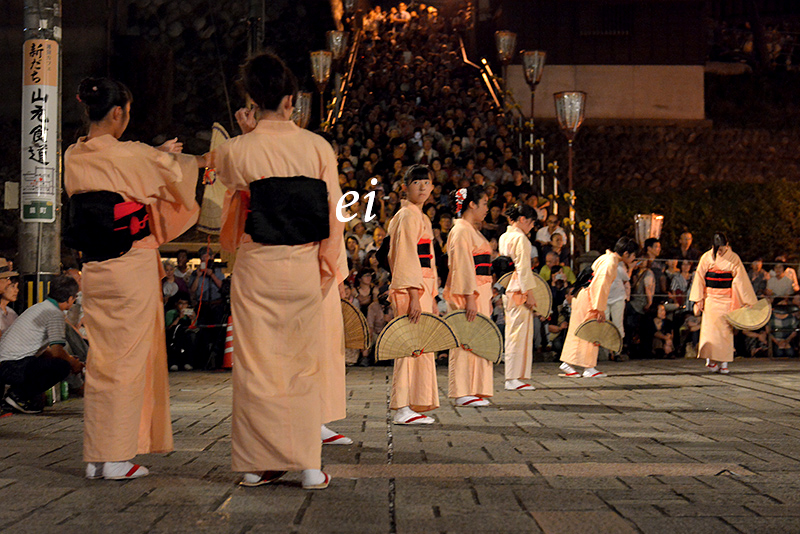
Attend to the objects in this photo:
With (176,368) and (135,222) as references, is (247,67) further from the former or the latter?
(176,368)

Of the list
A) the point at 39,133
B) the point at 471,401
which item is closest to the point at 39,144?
the point at 39,133

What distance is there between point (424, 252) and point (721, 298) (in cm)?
565

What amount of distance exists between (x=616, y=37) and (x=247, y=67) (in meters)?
18.0

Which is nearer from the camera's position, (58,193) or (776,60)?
(58,193)

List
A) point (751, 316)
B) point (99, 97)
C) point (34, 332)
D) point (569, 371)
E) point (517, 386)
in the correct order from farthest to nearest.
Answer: point (751, 316) < point (569, 371) < point (517, 386) < point (34, 332) < point (99, 97)

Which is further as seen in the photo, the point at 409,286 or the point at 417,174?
the point at 417,174

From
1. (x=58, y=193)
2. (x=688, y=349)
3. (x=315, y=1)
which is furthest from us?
(x=315, y=1)

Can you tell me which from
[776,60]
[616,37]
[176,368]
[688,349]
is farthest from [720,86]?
[176,368]

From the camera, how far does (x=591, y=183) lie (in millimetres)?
19844

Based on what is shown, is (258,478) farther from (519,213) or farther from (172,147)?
(519,213)

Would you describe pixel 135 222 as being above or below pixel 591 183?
below

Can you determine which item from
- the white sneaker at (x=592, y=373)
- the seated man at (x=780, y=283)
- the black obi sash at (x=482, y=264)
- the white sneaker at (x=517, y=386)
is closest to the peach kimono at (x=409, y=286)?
the black obi sash at (x=482, y=264)

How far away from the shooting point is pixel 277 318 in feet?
12.3

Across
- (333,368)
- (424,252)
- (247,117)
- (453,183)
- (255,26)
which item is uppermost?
(255,26)
